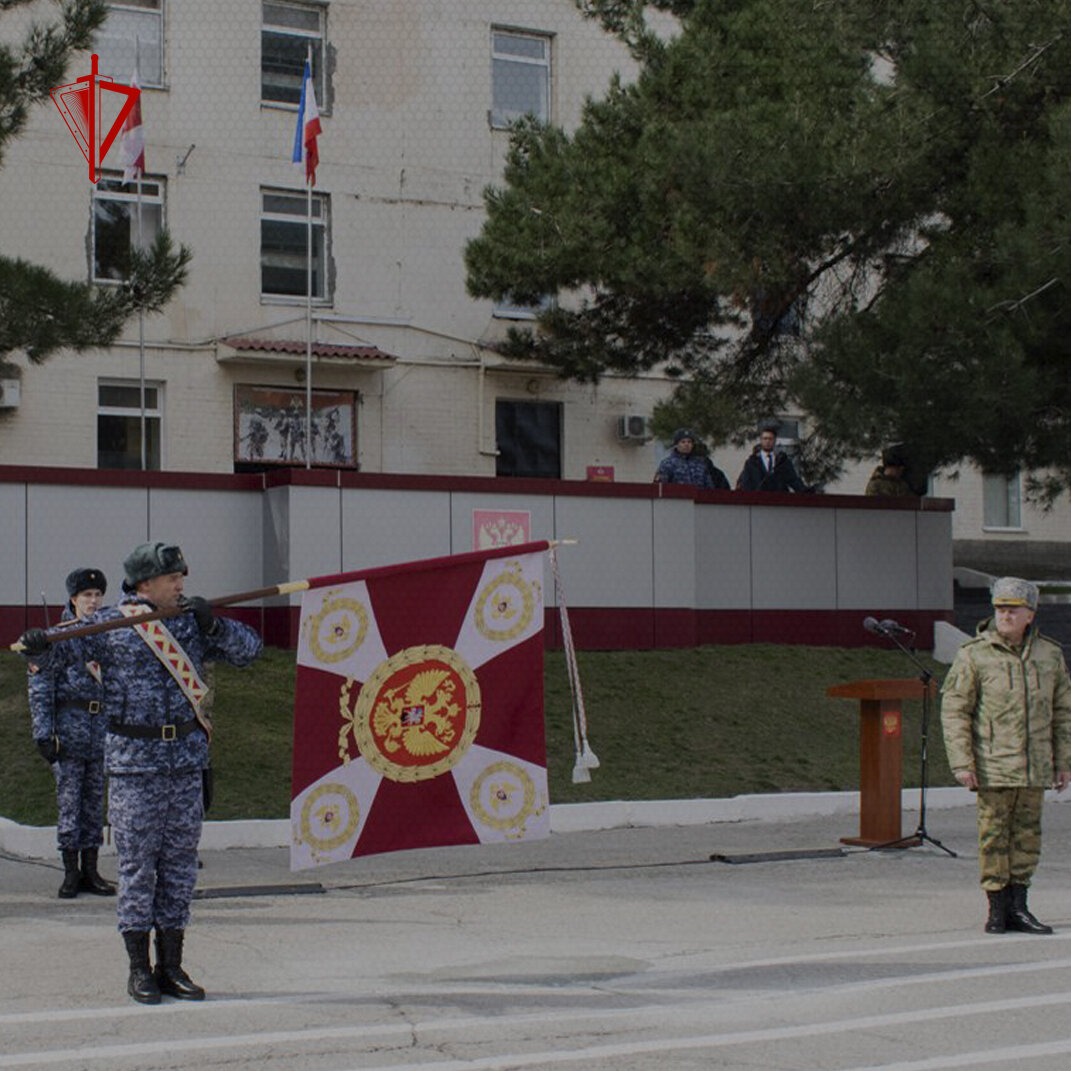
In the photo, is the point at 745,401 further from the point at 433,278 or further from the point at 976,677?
the point at 976,677

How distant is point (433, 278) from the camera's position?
3130cm

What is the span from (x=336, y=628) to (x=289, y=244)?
22194 mm

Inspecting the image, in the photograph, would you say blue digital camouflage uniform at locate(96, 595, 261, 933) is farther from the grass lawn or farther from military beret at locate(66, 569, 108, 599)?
the grass lawn

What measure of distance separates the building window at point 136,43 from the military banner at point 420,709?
21.1 metres

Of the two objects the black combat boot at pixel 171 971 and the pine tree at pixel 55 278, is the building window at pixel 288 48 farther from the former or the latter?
the black combat boot at pixel 171 971

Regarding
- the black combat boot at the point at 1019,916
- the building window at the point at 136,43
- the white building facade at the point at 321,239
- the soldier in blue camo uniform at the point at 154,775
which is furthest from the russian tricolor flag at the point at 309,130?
the soldier in blue camo uniform at the point at 154,775

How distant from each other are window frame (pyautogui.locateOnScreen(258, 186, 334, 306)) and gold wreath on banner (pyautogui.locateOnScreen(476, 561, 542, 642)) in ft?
69.2

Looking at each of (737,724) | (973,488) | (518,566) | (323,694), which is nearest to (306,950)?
(323,694)

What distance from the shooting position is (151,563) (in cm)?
795

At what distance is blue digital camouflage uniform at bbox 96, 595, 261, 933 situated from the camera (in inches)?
306

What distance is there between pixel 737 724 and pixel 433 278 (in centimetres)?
1442

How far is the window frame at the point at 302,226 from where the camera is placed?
98.8 ft

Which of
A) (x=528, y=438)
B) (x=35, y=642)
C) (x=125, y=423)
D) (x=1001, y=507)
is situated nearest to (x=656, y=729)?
(x=35, y=642)

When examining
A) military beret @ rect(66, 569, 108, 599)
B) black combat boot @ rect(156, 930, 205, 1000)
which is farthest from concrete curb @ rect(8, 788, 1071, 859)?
black combat boot @ rect(156, 930, 205, 1000)
